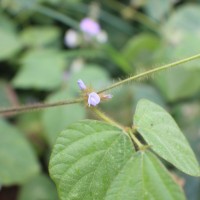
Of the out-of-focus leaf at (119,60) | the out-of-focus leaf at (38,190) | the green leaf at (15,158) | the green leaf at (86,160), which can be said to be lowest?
the green leaf at (86,160)

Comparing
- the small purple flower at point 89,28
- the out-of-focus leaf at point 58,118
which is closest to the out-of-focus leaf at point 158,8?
the small purple flower at point 89,28

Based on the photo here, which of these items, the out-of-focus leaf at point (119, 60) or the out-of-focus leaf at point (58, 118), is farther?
the out-of-focus leaf at point (119, 60)

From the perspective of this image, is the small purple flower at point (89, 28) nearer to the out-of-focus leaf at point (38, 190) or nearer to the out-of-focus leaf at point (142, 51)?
the out-of-focus leaf at point (142, 51)

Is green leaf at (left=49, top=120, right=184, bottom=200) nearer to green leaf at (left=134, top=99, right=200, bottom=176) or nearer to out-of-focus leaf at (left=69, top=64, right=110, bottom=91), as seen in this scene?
green leaf at (left=134, top=99, right=200, bottom=176)

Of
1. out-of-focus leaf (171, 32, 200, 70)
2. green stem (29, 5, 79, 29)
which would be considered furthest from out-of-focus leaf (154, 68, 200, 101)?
green stem (29, 5, 79, 29)

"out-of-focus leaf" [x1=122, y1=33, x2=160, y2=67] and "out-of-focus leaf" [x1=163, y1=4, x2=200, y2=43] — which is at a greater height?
"out-of-focus leaf" [x1=163, y1=4, x2=200, y2=43]

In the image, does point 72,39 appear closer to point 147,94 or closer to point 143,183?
point 147,94

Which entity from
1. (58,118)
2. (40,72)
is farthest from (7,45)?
(58,118)
